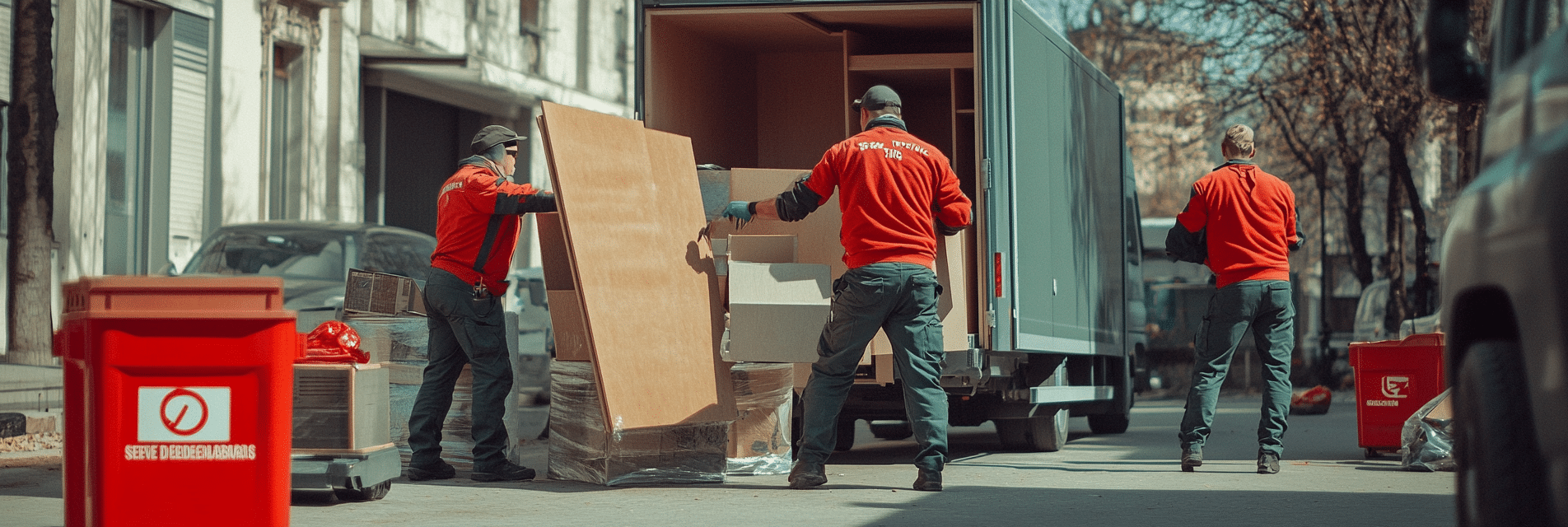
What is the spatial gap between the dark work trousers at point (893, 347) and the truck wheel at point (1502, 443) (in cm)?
410

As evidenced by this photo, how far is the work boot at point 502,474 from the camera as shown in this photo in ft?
26.9

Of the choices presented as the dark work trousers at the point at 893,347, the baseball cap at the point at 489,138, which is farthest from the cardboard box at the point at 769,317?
the baseball cap at the point at 489,138

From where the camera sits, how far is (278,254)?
1276 centimetres

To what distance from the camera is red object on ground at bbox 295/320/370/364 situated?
705cm

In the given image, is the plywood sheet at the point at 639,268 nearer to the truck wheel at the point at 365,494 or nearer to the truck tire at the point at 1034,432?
the truck wheel at the point at 365,494

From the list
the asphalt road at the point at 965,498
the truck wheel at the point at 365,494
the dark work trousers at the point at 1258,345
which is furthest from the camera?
the dark work trousers at the point at 1258,345

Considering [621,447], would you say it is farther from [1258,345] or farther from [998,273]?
[1258,345]

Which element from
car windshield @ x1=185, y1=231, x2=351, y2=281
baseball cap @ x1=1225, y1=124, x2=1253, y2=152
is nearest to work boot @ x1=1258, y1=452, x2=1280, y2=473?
baseball cap @ x1=1225, y1=124, x2=1253, y2=152

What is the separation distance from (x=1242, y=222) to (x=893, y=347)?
2233mm

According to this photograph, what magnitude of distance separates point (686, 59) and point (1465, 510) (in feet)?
21.5

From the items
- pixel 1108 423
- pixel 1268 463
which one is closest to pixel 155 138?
pixel 1108 423

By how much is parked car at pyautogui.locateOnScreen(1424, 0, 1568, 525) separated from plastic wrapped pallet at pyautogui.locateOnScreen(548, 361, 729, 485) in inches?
187

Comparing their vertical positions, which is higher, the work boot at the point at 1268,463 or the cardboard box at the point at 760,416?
the cardboard box at the point at 760,416

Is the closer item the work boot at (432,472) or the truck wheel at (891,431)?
the work boot at (432,472)
